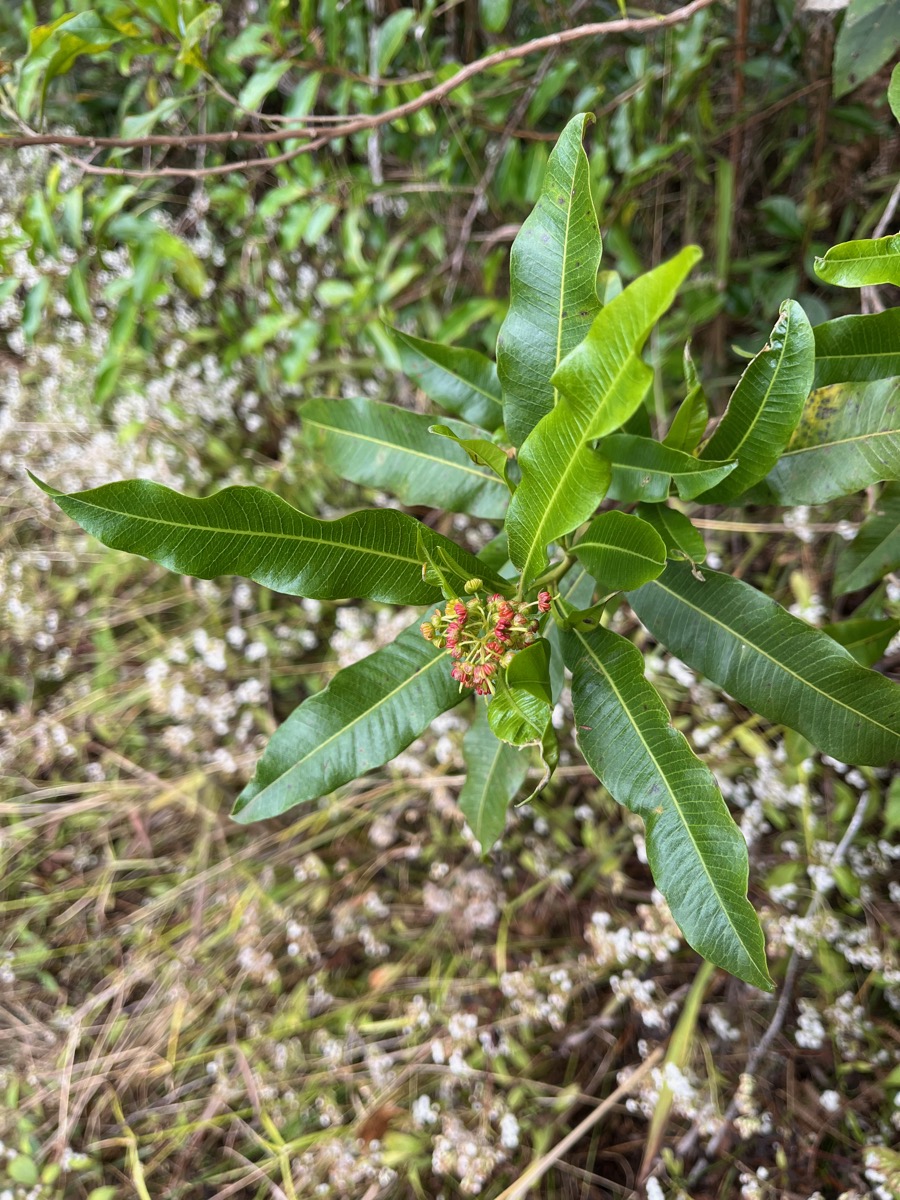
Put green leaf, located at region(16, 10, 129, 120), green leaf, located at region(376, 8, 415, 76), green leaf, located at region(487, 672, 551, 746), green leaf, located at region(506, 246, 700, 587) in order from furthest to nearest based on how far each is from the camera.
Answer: green leaf, located at region(376, 8, 415, 76)
green leaf, located at region(16, 10, 129, 120)
green leaf, located at region(487, 672, 551, 746)
green leaf, located at region(506, 246, 700, 587)

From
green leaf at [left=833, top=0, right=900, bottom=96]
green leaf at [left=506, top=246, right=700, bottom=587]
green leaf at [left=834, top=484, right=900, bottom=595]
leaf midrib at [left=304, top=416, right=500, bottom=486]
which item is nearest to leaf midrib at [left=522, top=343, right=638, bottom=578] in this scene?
green leaf at [left=506, top=246, right=700, bottom=587]

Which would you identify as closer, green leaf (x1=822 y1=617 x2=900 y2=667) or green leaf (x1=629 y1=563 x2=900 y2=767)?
green leaf (x1=629 y1=563 x2=900 y2=767)

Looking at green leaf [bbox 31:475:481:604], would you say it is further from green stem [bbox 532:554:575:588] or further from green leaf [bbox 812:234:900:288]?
green leaf [bbox 812:234:900:288]

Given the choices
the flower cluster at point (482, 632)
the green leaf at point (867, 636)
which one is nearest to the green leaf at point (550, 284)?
the flower cluster at point (482, 632)

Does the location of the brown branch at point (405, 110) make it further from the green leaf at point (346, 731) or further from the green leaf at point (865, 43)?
the green leaf at point (346, 731)

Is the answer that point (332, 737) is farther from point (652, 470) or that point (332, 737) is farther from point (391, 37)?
point (391, 37)
